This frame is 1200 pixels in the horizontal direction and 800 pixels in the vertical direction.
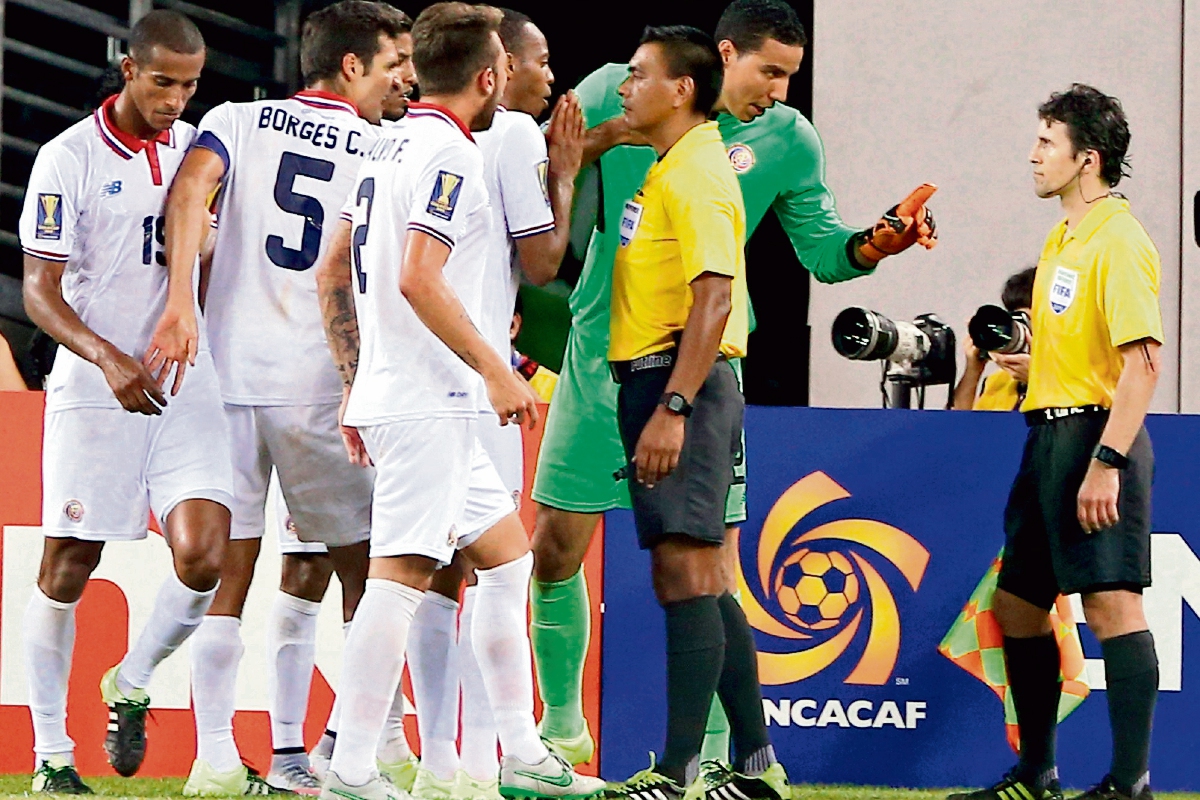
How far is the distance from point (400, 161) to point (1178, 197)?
5298mm

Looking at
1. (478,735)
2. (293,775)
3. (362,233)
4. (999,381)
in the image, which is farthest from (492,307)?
(999,381)

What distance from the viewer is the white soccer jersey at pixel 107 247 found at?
5008 mm

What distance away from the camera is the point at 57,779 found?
16.0 feet

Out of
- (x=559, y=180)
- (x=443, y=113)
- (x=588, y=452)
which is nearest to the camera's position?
(x=443, y=113)

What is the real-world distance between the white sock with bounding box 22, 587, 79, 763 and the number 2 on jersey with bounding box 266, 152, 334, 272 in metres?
1.09

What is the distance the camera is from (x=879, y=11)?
8664 mm

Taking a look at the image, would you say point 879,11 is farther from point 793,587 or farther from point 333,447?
point 333,447

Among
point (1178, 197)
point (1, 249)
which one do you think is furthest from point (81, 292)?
point (1178, 197)

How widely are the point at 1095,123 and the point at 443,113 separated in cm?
181

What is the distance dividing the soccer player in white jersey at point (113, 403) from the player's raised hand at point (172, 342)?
26 mm

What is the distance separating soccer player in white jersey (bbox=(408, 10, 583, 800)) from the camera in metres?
4.55

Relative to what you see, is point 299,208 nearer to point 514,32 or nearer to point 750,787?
point 514,32

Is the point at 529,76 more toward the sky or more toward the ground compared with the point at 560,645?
more toward the sky

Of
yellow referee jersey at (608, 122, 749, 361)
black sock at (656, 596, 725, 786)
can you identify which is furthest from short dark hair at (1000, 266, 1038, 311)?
black sock at (656, 596, 725, 786)
